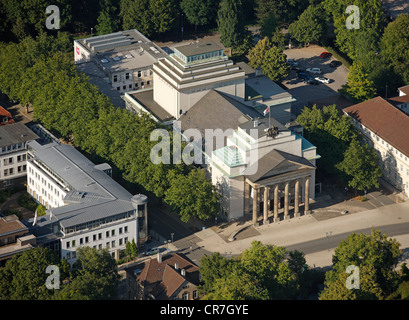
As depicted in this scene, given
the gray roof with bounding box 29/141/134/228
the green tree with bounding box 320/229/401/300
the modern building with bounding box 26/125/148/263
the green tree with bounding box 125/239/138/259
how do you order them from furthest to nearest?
the green tree with bounding box 125/239/138/259, the gray roof with bounding box 29/141/134/228, the modern building with bounding box 26/125/148/263, the green tree with bounding box 320/229/401/300

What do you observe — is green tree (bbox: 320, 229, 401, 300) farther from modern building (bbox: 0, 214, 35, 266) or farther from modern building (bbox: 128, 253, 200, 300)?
modern building (bbox: 0, 214, 35, 266)

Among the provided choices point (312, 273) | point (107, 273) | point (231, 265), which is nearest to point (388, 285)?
point (312, 273)

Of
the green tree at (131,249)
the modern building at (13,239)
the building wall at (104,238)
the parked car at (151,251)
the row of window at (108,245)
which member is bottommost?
the parked car at (151,251)

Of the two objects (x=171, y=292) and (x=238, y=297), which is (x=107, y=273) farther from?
(x=238, y=297)

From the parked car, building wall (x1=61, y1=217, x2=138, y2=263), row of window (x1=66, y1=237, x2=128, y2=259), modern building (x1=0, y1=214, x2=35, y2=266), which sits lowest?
the parked car
